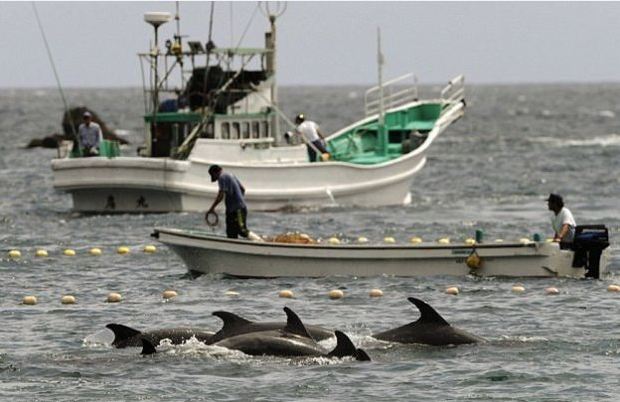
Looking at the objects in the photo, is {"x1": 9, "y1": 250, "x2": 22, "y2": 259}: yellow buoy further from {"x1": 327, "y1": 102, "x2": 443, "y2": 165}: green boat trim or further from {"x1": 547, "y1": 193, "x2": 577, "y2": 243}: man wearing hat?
{"x1": 327, "y1": 102, "x2": 443, "y2": 165}: green boat trim

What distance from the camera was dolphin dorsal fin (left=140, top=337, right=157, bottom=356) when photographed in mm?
18328

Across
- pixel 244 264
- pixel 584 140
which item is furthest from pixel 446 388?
pixel 584 140

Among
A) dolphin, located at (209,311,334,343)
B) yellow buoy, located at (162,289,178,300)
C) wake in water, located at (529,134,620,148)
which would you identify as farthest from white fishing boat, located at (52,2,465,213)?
wake in water, located at (529,134,620,148)

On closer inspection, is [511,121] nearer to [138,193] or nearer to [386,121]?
[386,121]

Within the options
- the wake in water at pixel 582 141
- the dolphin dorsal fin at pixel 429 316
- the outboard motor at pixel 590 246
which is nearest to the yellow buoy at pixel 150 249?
the outboard motor at pixel 590 246

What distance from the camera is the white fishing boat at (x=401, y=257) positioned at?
77.9ft

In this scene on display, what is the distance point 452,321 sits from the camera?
2112 cm

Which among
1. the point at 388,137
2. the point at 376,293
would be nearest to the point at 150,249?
the point at 376,293

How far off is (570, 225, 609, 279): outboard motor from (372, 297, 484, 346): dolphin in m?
5.09

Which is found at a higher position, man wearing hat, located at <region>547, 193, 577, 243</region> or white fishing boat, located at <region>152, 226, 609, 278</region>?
man wearing hat, located at <region>547, 193, 577, 243</region>

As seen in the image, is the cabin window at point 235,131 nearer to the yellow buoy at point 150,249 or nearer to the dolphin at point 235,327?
the yellow buoy at point 150,249

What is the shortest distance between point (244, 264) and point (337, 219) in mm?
8976

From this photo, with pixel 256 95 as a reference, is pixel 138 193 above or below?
below

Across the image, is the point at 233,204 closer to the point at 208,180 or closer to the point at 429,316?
the point at 429,316
